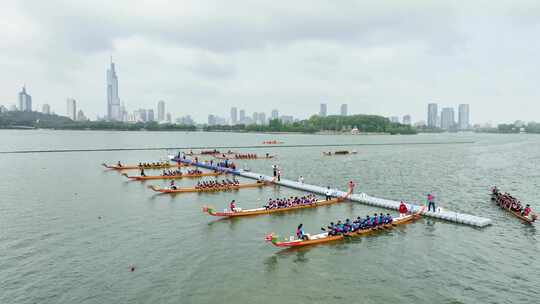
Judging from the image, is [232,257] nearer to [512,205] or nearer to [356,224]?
[356,224]

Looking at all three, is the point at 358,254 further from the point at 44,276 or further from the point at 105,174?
the point at 105,174

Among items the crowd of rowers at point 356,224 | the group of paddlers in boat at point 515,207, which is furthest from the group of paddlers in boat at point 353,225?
the group of paddlers in boat at point 515,207

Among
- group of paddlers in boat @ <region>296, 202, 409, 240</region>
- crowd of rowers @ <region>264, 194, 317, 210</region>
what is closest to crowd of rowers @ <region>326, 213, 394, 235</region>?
group of paddlers in boat @ <region>296, 202, 409, 240</region>

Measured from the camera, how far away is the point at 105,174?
5653 cm

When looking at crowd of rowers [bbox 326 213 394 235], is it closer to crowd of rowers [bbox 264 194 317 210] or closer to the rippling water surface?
the rippling water surface

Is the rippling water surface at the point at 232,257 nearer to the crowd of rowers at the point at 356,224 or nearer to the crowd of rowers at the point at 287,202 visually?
the crowd of rowers at the point at 356,224

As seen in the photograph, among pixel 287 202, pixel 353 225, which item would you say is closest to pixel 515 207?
pixel 353 225

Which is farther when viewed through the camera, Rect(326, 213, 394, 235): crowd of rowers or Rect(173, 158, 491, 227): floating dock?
Rect(173, 158, 491, 227): floating dock

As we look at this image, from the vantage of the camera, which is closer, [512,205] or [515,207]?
[515,207]

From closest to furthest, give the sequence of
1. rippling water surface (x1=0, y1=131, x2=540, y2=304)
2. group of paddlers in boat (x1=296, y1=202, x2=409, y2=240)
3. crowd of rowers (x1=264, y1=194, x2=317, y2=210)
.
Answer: rippling water surface (x1=0, y1=131, x2=540, y2=304) < group of paddlers in boat (x1=296, y1=202, x2=409, y2=240) < crowd of rowers (x1=264, y1=194, x2=317, y2=210)

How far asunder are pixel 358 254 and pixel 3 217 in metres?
29.7

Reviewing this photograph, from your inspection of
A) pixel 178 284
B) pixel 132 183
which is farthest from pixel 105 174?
pixel 178 284

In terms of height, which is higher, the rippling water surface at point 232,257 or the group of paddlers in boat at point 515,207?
the group of paddlers in boat at point 515,207

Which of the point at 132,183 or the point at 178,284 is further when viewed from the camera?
the point at 132,183
